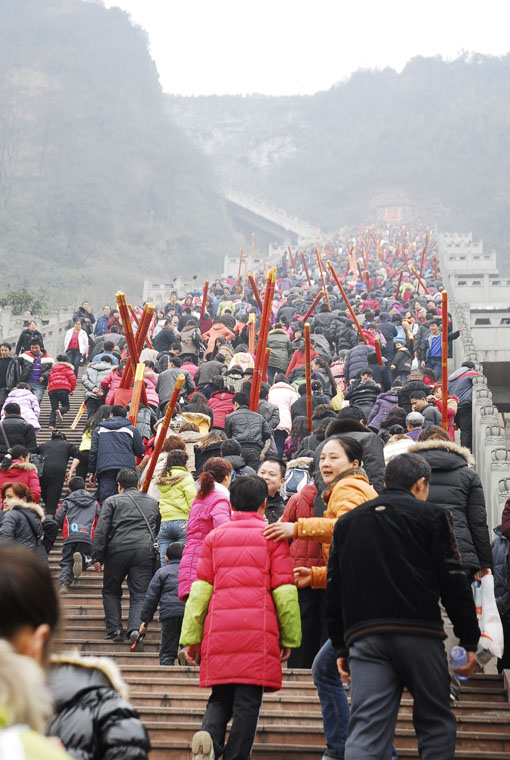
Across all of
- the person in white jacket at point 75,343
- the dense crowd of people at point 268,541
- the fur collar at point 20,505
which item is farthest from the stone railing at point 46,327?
the fur collar at point 20,505

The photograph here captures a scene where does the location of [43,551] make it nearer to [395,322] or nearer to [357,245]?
[395,322]

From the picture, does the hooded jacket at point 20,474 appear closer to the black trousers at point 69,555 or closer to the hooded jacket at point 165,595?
the black trousers at point 69,555

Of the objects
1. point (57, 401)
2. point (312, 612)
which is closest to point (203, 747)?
point (312, 612)

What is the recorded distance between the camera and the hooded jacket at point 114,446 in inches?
361

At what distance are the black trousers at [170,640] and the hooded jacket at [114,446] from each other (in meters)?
2.51

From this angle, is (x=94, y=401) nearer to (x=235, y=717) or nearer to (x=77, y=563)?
(x=77, y=563)

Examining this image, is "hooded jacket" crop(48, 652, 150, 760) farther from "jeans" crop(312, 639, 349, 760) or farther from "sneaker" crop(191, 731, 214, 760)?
"jeans" crop(312, 639, 349, 760)

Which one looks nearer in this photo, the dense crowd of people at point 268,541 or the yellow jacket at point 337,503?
the dense crowd of people at point 268,541

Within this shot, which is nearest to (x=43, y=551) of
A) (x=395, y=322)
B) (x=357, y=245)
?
(x=395, y=322)

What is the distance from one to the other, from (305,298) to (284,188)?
219 feet

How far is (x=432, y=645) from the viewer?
3914 millimetres

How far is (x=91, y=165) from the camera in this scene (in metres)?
56.5

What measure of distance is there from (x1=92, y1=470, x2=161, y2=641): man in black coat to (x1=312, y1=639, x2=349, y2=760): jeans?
3.09 meters

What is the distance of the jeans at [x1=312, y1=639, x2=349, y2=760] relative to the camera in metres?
A: 4.54
